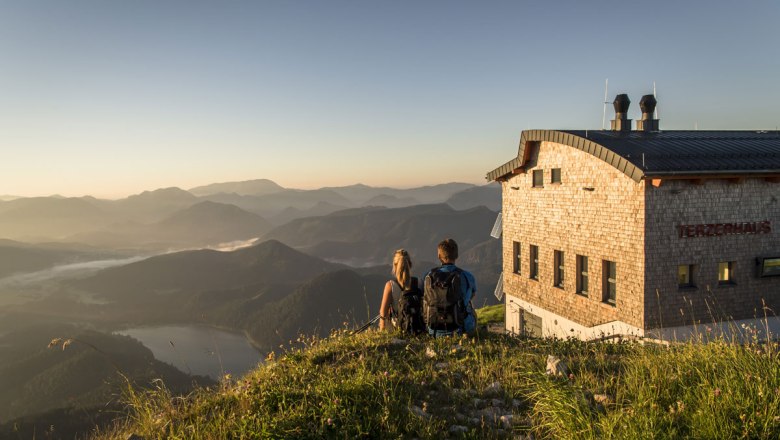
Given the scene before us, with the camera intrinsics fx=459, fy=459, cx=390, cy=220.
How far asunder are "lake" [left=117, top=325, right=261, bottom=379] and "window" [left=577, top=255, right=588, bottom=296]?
10145 cm

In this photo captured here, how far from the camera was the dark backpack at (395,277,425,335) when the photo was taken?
7.55 meters

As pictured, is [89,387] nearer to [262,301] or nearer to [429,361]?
[262,301]

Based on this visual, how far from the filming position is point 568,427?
3936 millimetres

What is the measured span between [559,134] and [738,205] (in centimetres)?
588

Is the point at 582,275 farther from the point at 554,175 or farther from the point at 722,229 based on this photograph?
the point at 722,229

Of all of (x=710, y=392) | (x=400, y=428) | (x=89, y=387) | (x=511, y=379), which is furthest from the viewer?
(x=89, y=387)

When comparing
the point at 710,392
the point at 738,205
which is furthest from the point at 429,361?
the point at 738,205

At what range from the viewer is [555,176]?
17562mm

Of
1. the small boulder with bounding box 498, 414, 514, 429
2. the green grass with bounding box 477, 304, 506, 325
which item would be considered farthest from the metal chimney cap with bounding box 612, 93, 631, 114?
the small boulder with bounding box 498, 414, 514, 429

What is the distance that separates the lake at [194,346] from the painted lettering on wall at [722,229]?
105621mm

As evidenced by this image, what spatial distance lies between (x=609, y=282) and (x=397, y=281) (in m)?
10.4

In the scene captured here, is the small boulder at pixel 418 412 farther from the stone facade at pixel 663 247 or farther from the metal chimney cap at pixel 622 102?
the metal chimney cap at pixel 622 102

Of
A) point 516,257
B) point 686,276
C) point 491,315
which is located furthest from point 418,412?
point 491,315

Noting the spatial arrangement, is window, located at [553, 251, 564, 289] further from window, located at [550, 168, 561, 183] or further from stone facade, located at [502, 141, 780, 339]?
window, located at [550, 168, 561, 183]
